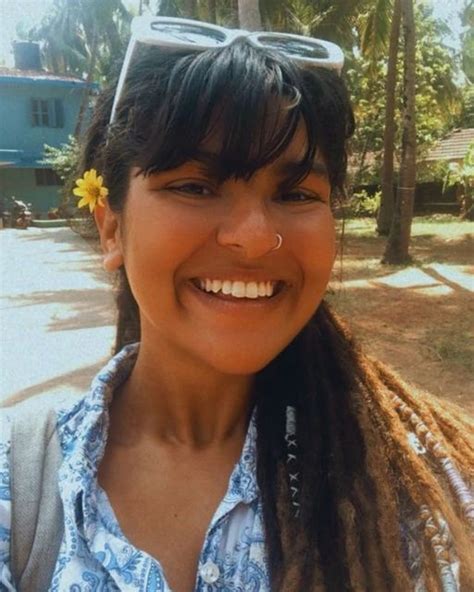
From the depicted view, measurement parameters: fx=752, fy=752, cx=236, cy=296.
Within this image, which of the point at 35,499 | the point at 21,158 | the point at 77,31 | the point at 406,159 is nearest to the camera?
the point at 35,499

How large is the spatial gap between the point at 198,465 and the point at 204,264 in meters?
0.38

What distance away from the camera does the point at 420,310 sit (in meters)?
8.74

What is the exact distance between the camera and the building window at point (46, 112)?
2753 cm

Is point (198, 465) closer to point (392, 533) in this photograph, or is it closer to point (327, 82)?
point (392, 533)

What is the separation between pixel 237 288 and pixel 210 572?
428 millimetres

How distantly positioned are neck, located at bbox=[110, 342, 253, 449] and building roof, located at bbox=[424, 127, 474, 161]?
2255 cm

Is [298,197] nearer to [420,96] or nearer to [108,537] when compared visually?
[108,537]

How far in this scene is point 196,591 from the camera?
3.66ft

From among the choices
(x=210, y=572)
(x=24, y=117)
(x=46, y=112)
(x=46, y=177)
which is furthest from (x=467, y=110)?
(x=210, y=572)

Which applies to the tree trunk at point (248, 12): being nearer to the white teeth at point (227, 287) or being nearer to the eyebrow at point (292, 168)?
the eyebrow at point (292, 168)

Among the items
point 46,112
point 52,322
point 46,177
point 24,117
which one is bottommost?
point 46,177

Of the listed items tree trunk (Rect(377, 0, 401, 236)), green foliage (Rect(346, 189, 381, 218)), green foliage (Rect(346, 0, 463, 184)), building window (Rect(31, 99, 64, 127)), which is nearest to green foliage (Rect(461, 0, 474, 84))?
green foliage (Rect(346, 0, 463, 184))

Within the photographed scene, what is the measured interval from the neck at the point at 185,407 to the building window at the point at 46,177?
27.6 metres

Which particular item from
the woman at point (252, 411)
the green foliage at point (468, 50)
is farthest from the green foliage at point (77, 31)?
the woman at point (252, 411)
